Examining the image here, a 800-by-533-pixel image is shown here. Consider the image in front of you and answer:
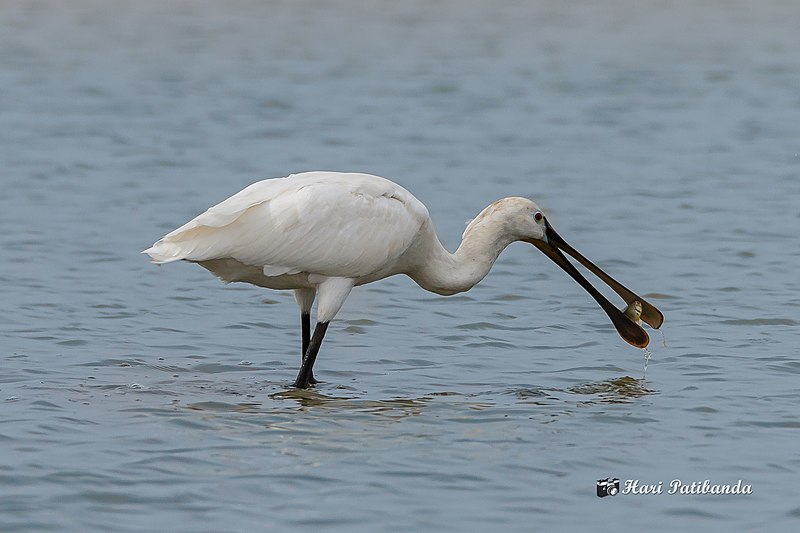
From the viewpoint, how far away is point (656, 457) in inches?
354

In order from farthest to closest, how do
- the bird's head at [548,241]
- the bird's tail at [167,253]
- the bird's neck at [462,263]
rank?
the bird's head at [548,241] < the bird's neck at [462,263] < the bird's tail at [167,253]

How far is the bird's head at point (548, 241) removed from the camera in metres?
11.1

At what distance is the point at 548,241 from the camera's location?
37.3 feet

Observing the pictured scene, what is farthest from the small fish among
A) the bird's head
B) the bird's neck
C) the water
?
the bird's neck

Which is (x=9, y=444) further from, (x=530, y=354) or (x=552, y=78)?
(x=552, y=78)

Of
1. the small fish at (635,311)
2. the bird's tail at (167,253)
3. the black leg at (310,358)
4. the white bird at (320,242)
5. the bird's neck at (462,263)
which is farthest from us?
the small fish at (635,311)

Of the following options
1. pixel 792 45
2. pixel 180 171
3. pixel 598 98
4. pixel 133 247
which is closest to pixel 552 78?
pixel 598 98

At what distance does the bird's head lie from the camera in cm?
1110

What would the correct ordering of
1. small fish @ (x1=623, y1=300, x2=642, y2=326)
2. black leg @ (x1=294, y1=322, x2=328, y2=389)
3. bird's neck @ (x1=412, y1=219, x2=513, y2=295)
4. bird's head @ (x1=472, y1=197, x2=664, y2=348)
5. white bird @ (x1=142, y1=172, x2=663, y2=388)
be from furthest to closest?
small fish @ (x1=623, y1=300, x2=642, y2=326)
bird's head @ (x1=472, y1=197, x2=664, y2=348)
bird's neck @ (x1=412, y1=219, x2=513, y2=295)
black leg @ (x1=294, y1=322, x2=328, y2=389)
white bird @ (x1=142, y1=172, x2=663, y2=388)

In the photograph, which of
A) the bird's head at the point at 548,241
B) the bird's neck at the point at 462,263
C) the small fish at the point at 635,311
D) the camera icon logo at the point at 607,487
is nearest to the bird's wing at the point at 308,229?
the bird's neck at the point at 462,263

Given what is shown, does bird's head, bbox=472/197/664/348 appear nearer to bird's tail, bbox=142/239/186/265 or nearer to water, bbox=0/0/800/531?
water, bbox=0/0/800/531

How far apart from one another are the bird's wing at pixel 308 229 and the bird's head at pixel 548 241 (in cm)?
66

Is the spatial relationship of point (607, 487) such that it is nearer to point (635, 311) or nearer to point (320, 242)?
point (320, 242)

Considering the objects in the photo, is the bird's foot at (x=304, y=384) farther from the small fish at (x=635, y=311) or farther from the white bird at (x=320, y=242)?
the small fish at (x=635, y=311)
